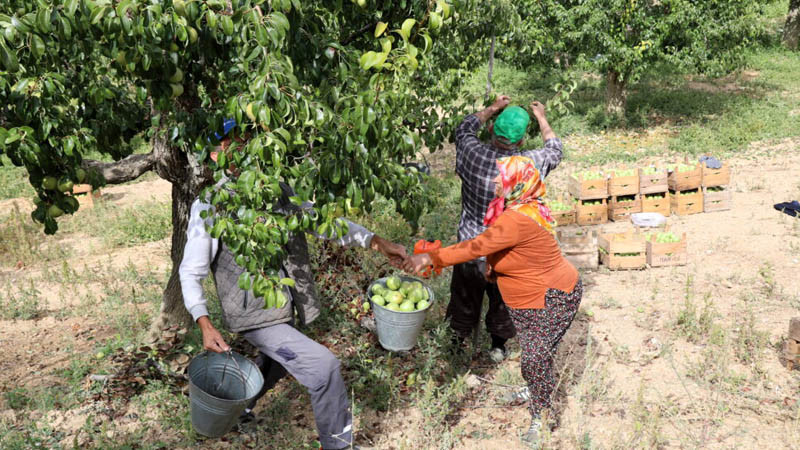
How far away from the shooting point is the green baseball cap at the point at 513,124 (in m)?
3.82

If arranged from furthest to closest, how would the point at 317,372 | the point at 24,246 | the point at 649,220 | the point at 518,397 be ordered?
the point at 649,220 < the point at 24,246 < the point at 518,397 < the point at 317,372

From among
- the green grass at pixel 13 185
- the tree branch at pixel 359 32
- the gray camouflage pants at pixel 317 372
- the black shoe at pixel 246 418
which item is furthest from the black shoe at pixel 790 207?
the green grass at pixel 13 185

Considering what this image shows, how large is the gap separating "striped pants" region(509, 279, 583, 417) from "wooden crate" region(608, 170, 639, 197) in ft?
15.1

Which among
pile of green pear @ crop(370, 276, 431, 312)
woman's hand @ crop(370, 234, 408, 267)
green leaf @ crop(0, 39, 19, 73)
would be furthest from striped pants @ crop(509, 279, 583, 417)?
green leaf @ crop(0, 39, 19, 73)

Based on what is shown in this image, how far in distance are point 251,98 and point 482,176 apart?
80.9 inches

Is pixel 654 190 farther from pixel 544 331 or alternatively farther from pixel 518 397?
pixel 544 331

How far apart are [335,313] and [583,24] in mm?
9351

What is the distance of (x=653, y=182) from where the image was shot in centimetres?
801

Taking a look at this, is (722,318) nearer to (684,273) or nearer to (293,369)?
(684,273)

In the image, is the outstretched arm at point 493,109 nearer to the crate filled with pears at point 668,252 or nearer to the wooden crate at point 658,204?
the crate filled with pears at point 668,252

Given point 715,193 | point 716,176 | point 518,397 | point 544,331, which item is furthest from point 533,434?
point 716,176

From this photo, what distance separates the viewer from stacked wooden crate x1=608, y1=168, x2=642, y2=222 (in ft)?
26.0

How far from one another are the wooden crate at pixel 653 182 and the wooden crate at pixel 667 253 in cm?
160

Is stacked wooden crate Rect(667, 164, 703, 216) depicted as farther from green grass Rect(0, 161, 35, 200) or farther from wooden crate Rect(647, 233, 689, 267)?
green grass Rect(0, 161, 35, 200)
